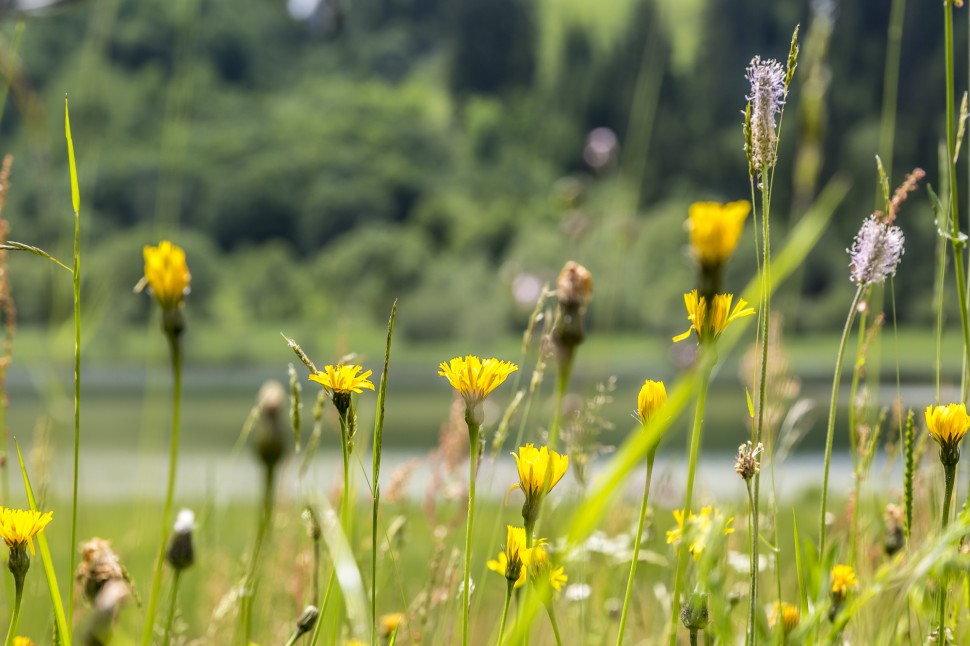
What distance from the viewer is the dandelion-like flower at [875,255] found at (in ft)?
2.42

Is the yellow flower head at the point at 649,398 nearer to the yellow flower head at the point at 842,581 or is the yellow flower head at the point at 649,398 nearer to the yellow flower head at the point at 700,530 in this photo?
the yellow flower head at the point at 700,530

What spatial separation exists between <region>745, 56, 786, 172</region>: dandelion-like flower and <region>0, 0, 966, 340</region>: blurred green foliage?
3874 centimetres

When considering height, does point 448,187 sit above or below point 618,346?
above

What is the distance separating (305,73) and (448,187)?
16459mm

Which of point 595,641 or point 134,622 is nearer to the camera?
point 595,641

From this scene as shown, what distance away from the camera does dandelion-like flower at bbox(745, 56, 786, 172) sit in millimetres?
646

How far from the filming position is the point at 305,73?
66.0 metres

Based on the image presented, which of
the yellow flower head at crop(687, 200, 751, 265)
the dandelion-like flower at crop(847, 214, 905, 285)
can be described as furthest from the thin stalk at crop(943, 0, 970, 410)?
the yellow flower head at crop(687, 200, 751, 265)

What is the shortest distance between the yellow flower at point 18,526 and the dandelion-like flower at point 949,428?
633mm

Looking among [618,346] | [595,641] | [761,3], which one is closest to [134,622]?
[595,641]

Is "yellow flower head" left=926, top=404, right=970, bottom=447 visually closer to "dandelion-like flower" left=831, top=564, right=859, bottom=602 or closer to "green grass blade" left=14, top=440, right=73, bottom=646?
"dandelion-like flower" left=831, top=564, right=859, bottom=602

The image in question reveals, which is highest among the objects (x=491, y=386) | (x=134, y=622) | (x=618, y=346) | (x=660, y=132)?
(x=660, y=132)

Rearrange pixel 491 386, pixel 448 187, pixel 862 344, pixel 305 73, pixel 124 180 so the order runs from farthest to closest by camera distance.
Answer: pixel 305 73 < pixel 448 187 < pixel 124 180 < pixel 862 344 < pixel 491 386

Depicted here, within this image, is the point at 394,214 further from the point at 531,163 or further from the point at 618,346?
the point at 618,346
